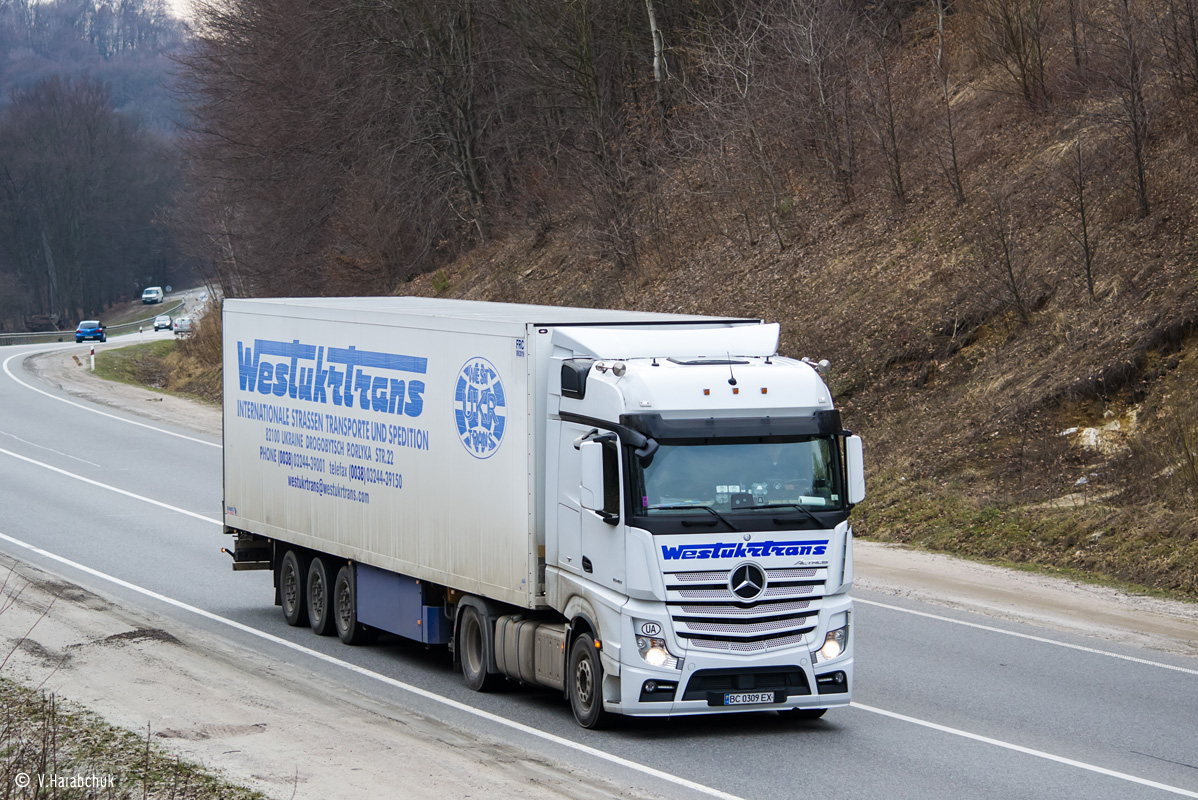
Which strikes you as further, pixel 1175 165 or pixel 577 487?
pixel 1175 165

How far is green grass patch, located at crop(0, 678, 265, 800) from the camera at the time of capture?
8.33m

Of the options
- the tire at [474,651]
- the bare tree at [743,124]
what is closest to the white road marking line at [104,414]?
the bare tree at [743,124]

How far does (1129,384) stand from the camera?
68.8 feet

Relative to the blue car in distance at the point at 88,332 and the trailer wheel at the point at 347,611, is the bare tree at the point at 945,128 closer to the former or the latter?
the trailer wheel at the point at 347,611

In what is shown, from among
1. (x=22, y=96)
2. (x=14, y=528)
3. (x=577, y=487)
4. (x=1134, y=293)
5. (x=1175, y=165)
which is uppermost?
(x=22, y=96)

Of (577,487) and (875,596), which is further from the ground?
(577,487)

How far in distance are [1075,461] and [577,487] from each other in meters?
11.6

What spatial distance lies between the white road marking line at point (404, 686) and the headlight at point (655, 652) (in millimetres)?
768

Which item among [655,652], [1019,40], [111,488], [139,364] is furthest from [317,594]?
[139,364]

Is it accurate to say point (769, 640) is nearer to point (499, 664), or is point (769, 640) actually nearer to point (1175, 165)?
point (499, 664)

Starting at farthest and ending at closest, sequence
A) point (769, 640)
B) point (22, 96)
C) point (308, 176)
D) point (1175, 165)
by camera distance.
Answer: point (22, 96)
point (308, 176)
point (1175, 165)
point (769, 640)

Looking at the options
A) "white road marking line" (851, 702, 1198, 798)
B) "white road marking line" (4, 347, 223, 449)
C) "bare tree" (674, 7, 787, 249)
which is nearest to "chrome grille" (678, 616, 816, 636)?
"white road marking line" (851, 702, 1198, 798)

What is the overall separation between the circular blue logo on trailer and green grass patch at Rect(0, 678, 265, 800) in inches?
147

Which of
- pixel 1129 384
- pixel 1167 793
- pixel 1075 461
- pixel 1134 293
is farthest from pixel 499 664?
pixel 1134 293
